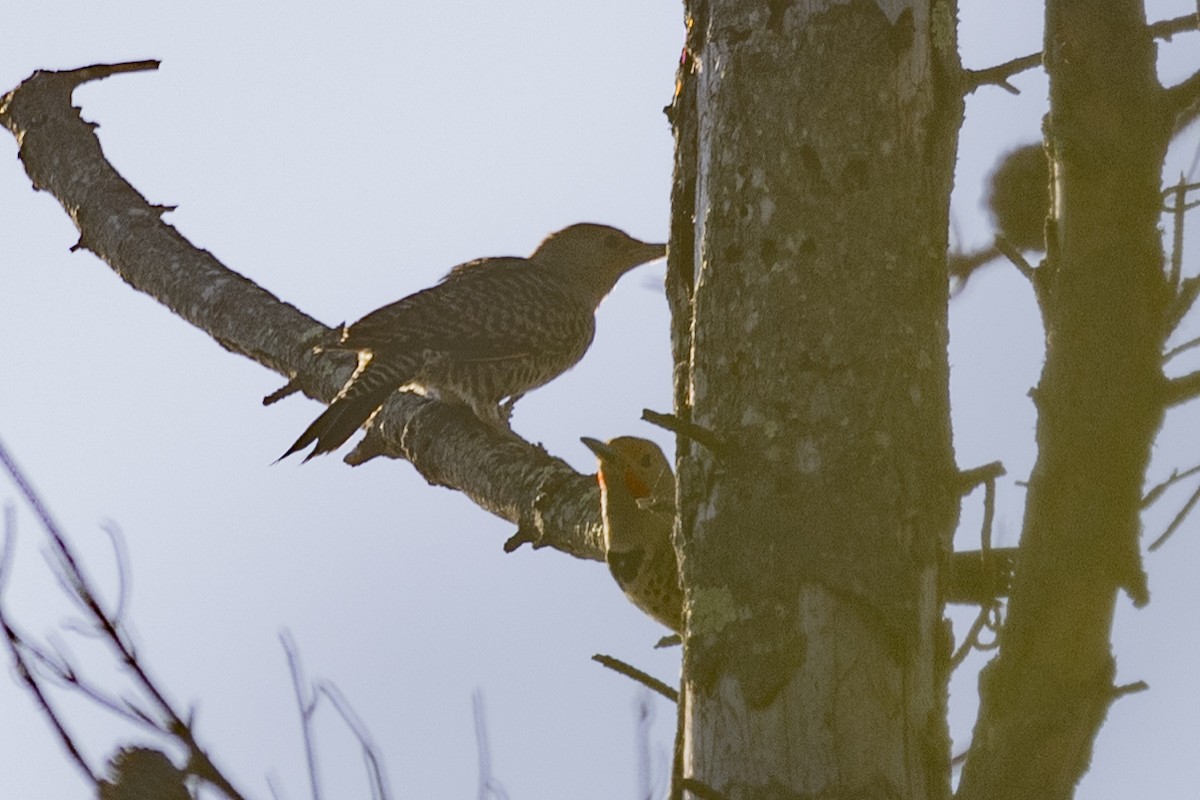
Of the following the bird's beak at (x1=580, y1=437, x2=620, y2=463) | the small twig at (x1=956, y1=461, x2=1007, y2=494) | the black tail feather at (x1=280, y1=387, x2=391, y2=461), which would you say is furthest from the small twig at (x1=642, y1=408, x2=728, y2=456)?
the black tail feather at (x1=280, y1=387, x2=391, y2=461)

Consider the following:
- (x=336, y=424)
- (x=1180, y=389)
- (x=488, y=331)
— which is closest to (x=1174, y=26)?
(x=1180, y=389)

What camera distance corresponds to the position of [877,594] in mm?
2510

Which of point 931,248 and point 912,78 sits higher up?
point 912,78

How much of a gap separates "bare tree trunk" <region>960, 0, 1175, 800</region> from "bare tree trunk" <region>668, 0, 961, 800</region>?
0.72 feet

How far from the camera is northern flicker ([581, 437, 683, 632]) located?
3846mm

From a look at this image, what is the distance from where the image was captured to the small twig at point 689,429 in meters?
2.47

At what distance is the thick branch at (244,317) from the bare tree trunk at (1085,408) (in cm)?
186

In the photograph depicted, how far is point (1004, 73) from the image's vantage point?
2.94 m

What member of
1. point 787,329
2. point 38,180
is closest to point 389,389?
point 38,180

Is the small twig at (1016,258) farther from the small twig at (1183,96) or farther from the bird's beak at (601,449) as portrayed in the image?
the bird's beak at (601,449)

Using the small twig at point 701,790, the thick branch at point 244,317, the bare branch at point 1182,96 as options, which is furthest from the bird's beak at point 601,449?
the bare branch at point 1182,96

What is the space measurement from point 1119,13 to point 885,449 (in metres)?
0.78

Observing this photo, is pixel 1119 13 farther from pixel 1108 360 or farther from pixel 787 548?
pixel 787 548

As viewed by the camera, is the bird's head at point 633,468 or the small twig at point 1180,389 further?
the bird's head at point 633,468
